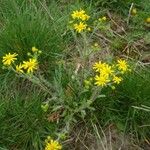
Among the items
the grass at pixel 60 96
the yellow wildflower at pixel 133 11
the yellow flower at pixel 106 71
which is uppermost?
the yellow flower at pixel 106 71

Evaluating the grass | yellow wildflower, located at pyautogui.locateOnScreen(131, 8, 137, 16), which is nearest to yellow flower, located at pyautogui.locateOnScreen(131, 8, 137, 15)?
yellow wildflower, located at pyautogui.locateOnScreen(131, 8, 137, 16)

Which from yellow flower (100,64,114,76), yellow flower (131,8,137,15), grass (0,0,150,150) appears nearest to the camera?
yellow flower (100,64,114,76)

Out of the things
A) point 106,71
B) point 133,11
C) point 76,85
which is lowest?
point 133,11

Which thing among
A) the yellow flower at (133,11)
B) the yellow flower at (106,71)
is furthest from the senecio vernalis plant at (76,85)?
the yellow flower at (133,11)

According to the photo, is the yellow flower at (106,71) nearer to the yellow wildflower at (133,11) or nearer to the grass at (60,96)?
the grass at (60,96)

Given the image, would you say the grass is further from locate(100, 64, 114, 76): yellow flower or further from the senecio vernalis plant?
locate(100, 64, 114, 76): yellow flower

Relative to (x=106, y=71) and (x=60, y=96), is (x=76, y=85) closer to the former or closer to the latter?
(x=60, y=96)

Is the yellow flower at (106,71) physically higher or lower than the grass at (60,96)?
higher

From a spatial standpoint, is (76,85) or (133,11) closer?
(76,85)

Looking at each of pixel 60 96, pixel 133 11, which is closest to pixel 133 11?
pixel 133 11
